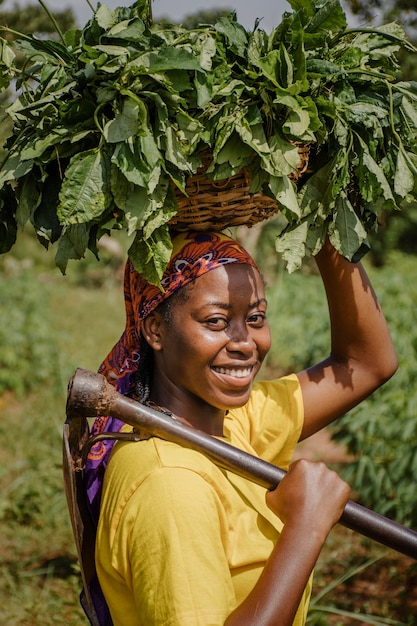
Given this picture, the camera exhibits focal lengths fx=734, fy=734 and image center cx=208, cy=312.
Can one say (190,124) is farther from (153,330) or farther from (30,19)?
(30,19)

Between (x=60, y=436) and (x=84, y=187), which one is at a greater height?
(x=84, y=187)

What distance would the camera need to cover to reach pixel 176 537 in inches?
59.1

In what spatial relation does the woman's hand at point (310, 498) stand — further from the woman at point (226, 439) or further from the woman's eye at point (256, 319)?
the woman's eye at point (256, 319)

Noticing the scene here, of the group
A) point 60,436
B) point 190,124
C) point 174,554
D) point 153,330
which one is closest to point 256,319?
point 153,330

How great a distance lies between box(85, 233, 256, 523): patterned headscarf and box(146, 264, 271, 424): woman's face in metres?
0.03

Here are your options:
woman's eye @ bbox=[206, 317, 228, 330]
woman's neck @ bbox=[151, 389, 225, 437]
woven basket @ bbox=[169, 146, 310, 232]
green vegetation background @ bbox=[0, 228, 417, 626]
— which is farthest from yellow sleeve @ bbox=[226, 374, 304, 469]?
green vegetation background @ bbox=[0, 228, 417, 626]

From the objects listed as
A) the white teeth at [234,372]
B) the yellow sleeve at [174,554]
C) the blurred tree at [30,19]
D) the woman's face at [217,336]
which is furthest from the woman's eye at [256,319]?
the blurred tree at [30,19]

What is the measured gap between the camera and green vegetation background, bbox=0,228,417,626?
4069mm

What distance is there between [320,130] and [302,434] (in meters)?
0.98

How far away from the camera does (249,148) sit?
5.47 feet

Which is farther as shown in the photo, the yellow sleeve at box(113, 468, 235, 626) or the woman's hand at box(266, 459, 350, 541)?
the woman's hand at box(266, 459, 350, 541)

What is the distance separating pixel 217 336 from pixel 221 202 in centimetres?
33

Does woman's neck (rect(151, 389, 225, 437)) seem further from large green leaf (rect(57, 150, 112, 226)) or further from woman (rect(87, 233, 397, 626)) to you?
large green leaf (rect(57, 150, 112, 226))

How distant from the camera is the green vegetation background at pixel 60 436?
160 inches
